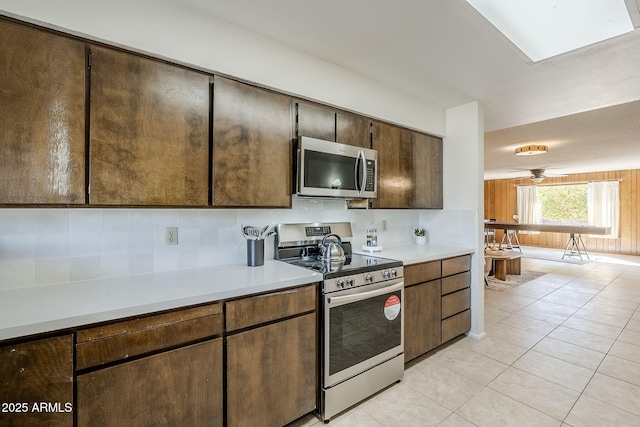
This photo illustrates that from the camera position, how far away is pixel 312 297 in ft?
5.89

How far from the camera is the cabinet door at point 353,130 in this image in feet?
7.79

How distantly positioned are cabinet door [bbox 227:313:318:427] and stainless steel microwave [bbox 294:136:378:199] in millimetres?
902

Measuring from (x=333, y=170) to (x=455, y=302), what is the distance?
1.78m

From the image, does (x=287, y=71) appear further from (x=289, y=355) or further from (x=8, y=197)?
(x=289, y=355)

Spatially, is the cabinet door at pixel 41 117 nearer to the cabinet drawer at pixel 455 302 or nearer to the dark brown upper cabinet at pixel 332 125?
the dark brown upper cabinet at pixel 332 125

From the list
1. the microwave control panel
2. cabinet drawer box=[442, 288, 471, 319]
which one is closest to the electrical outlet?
the microwave control panel

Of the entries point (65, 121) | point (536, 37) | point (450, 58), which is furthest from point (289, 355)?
point (536, 37)

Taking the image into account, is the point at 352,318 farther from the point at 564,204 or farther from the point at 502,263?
the point at 564,204

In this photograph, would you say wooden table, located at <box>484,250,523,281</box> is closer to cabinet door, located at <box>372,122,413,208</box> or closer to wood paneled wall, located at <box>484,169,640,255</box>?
cabinet door, located at <box>372,122,413,208</box>

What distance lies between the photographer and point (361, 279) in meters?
1.97

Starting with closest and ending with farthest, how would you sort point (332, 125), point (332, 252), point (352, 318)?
point (352, 318)
point (332, 252)
point (332, 125)

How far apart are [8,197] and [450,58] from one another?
8.82 ft

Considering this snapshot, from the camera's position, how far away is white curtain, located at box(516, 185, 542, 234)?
988 cm

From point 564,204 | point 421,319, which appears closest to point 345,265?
point 421,319
